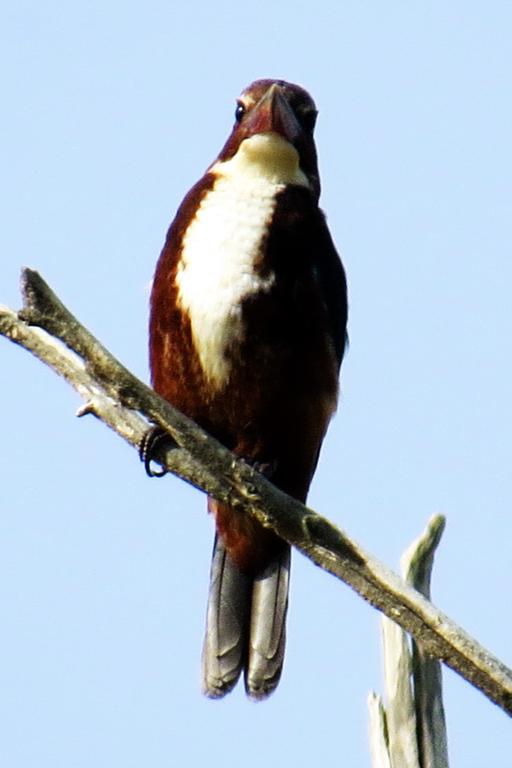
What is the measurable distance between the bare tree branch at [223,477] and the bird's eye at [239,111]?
151cm

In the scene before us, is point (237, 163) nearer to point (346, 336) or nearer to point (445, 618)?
point (346, 336)

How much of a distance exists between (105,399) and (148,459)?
1.47 ft

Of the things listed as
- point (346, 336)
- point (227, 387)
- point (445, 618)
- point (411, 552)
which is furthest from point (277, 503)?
point (346, 336)

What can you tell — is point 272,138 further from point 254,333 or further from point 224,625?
point 224,625

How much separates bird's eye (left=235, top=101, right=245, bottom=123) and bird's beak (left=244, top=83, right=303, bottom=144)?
0.27 feet

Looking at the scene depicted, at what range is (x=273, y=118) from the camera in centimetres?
452

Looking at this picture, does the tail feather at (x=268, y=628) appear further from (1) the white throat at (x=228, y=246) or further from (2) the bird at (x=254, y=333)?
(1) the white throat at (x=228, y=246)

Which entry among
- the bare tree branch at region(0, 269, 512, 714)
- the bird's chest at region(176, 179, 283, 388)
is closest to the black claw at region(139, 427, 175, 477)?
the bare tree branch at region(0, 269, 512, 714)

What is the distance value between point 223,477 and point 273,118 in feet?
5.21

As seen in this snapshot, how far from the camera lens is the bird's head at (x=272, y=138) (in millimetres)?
4516

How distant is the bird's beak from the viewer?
453cm

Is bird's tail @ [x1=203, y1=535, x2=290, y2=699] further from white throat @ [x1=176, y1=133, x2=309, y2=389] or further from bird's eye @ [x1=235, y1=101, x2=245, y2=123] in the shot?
bird's eye @ [x1=235, y1=101, x2=245, y2=123]

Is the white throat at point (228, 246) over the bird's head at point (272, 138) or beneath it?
beneath

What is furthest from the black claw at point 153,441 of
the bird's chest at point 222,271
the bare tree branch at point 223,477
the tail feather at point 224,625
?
the tail feather at point 224,625
